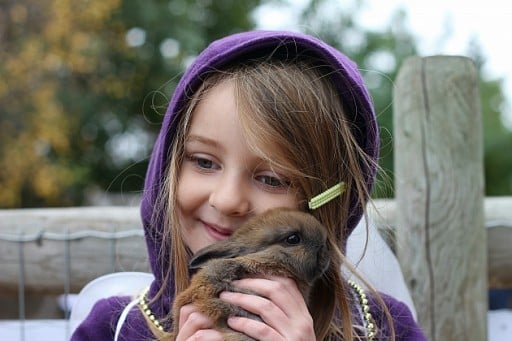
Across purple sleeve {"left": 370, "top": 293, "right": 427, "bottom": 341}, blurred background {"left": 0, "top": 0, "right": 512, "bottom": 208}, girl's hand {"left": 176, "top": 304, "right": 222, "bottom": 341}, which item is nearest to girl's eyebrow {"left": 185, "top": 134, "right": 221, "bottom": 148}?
girl's hand {"left": 176, "top": 304, "right": 222, "bottom": 341}

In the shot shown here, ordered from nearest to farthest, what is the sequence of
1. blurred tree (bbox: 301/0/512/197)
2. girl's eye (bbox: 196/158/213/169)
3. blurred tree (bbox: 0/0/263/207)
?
girl's eye (bbox: 196/158/213/169), blurred tree (bbox: 0/0/263/207), blurred tree (bbox: 301/0/512/197)

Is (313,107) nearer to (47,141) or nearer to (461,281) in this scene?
(461,281)

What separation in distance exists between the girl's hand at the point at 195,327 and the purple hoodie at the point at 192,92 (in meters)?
0.34

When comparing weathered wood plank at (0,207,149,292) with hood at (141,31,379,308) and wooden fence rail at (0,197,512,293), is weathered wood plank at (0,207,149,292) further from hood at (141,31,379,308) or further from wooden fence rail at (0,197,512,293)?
hood at (141,31,379,308)

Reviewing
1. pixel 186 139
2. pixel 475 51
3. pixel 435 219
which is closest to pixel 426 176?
pixel 435 219

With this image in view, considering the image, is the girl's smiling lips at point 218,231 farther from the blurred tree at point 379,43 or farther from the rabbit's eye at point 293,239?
the blurred tree at point 379,43

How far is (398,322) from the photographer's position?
1.83 m

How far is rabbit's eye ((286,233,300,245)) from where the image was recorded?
148 cm

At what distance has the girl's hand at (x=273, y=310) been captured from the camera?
1388 mm

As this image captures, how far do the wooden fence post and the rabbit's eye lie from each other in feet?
2.60

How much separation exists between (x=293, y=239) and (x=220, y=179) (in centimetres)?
24

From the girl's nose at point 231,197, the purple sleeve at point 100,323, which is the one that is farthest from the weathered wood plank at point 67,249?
the girl's nose at point 231,197

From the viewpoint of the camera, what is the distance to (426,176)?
2.15 m

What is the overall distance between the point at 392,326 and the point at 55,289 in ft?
3.96
